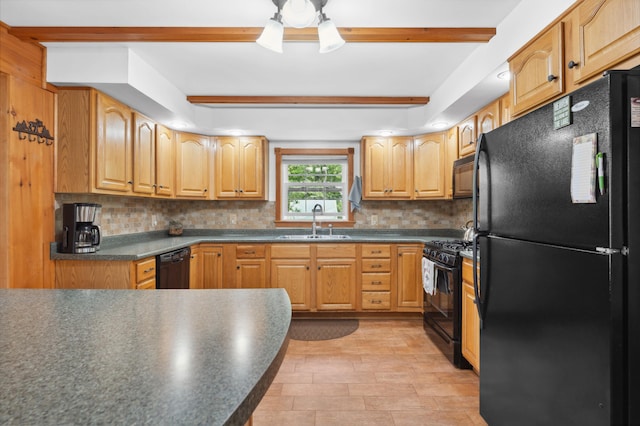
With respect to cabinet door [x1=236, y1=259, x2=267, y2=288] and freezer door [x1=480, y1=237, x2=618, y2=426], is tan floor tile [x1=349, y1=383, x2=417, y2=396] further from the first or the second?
cabinet door [x1=236, y1=259, x2=267, y2=288]

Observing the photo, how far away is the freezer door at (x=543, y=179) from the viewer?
1.05m

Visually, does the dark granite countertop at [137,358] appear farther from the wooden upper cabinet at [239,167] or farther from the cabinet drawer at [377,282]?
the wooden upper cabinet at [239,167]

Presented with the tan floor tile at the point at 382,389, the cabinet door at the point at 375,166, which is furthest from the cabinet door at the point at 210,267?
the tan floor tile at the point at 382,389

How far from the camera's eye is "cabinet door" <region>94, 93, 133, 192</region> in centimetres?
262

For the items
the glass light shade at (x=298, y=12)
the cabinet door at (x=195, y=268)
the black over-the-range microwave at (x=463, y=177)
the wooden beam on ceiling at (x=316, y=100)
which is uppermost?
the wooden beam on ceiling at (x=316, y=100)

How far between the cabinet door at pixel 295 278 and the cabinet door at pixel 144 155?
1.49 metres

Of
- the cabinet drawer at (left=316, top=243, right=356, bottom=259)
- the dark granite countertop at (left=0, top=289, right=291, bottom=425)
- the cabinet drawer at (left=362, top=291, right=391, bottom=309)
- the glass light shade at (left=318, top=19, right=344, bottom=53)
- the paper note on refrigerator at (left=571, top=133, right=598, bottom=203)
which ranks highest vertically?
the glass light shade at (left=318, top=19, right=344, bottom=53)


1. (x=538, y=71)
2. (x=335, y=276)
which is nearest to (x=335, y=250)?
(x=335, y=276)

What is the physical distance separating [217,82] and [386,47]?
1571mm

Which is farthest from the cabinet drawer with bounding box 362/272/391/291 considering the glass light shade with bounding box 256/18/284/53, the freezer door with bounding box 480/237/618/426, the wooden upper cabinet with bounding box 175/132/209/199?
the glass light shade with bounding box 256/18/284/53

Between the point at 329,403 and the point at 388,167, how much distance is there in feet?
8.79

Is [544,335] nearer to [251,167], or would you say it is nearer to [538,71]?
[538,71]

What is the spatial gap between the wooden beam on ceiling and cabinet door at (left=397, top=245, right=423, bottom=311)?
1.55 metres

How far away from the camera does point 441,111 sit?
3154mm
